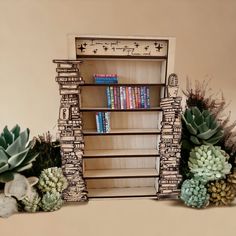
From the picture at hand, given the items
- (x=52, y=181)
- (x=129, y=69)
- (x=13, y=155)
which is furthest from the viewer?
(x=129, y=69)

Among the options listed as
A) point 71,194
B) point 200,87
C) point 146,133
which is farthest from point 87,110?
point 200,87

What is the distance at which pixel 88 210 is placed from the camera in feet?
4.05

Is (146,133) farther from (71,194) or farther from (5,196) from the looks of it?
(5,196)

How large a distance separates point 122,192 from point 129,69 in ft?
2.08

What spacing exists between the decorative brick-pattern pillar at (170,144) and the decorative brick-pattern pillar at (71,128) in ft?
1.30

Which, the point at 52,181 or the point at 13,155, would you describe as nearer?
the point at 13,155

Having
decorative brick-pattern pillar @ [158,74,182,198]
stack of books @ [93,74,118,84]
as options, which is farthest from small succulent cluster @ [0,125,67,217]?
decorative brick-pattern pillar @ [158,74,182,198]

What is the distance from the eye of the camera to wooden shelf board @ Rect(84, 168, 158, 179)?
131 centimetres

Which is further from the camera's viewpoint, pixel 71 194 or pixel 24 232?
pixel 71 194

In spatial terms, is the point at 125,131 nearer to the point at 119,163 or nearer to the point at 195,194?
the point at 119,163

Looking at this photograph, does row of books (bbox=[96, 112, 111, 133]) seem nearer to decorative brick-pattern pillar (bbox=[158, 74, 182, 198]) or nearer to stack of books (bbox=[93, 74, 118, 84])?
stack of books (bbox=[93, 74, 118, 84])

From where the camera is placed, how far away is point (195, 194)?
122 cm

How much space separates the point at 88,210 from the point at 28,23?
985mm

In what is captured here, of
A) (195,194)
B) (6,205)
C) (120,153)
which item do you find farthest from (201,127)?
(6,205)
